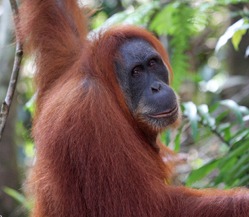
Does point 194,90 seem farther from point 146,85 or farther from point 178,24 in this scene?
Result: point 146,85

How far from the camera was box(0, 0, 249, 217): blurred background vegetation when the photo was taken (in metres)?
4.71

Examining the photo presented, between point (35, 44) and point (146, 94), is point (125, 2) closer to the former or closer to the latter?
point (35, 44)

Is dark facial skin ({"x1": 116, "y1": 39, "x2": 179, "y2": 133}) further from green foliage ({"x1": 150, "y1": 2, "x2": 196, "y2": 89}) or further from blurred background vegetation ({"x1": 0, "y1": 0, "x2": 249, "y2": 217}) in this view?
green foliage ({"x1": 150, "y1": 2, "x2": 196, "y2": 89})

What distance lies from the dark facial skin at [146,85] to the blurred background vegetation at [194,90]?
0.59 meters

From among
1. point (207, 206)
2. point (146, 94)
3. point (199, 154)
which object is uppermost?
point (146, 94)

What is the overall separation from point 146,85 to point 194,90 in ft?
13.5

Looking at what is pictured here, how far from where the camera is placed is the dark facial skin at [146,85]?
3898 millimetres

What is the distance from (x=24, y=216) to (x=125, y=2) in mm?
3108

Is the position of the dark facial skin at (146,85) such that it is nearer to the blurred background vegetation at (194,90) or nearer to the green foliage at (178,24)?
the blurred background vegetation at (194,90)

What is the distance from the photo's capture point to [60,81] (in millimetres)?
4098

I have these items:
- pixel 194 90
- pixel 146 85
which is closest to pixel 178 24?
pixel 146 85

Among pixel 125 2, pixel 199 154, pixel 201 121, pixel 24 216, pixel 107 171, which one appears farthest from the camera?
pixel 125 2

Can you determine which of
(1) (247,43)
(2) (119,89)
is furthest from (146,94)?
(1) (247,43)

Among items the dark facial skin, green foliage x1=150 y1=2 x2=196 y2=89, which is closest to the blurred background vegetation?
green foliage x1=150 y1=2 x2=196 y2=89
